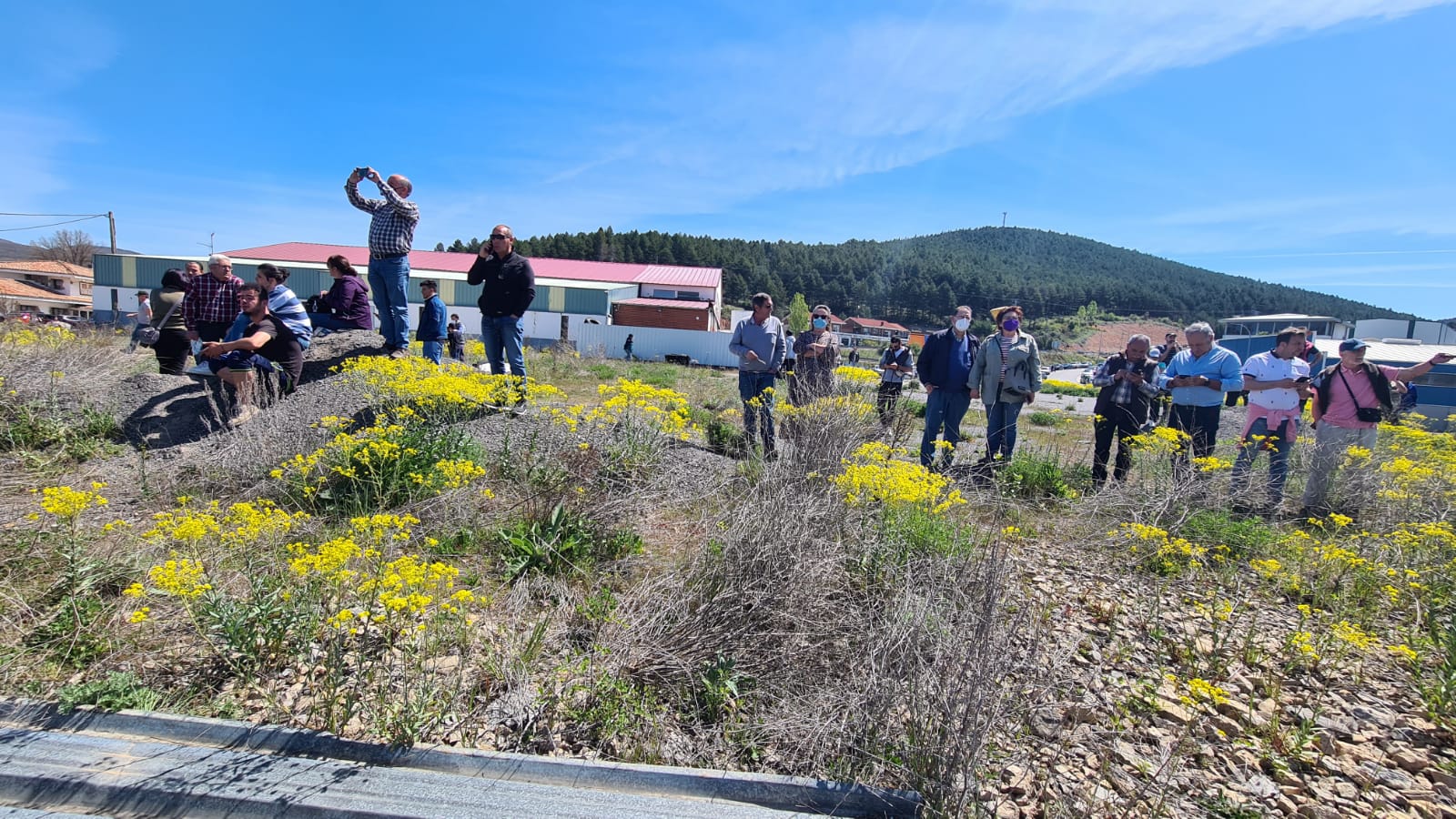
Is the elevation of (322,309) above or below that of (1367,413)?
above

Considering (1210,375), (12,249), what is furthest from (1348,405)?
(12,249)

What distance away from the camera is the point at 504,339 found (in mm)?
5547

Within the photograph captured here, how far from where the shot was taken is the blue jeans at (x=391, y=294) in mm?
5613

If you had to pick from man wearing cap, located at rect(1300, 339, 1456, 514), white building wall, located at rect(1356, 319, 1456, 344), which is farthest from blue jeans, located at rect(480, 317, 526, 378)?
white building wall, located at rect(1356, 319, 1456, 344)

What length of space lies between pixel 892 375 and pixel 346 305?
6012 mm

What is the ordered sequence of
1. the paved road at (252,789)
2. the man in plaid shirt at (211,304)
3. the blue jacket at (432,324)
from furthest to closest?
the blue jacket at (432,324) → the man in plaid shirt at (211,304) → the paved road at (252,789)

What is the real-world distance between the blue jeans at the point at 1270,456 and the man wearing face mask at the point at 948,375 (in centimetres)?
205

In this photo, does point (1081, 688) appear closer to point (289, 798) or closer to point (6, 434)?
point (289, 798)

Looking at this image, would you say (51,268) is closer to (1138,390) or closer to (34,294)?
(34,294)

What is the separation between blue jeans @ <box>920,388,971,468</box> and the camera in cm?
579

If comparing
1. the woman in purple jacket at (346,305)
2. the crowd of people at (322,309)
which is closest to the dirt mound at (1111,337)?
the crowd of people at (322,309)

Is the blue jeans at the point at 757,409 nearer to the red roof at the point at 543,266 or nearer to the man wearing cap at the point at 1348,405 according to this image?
the man wearing cap at the point at 1348,405

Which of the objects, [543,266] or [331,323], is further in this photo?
[543,266]

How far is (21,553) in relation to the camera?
2703 millimetres
